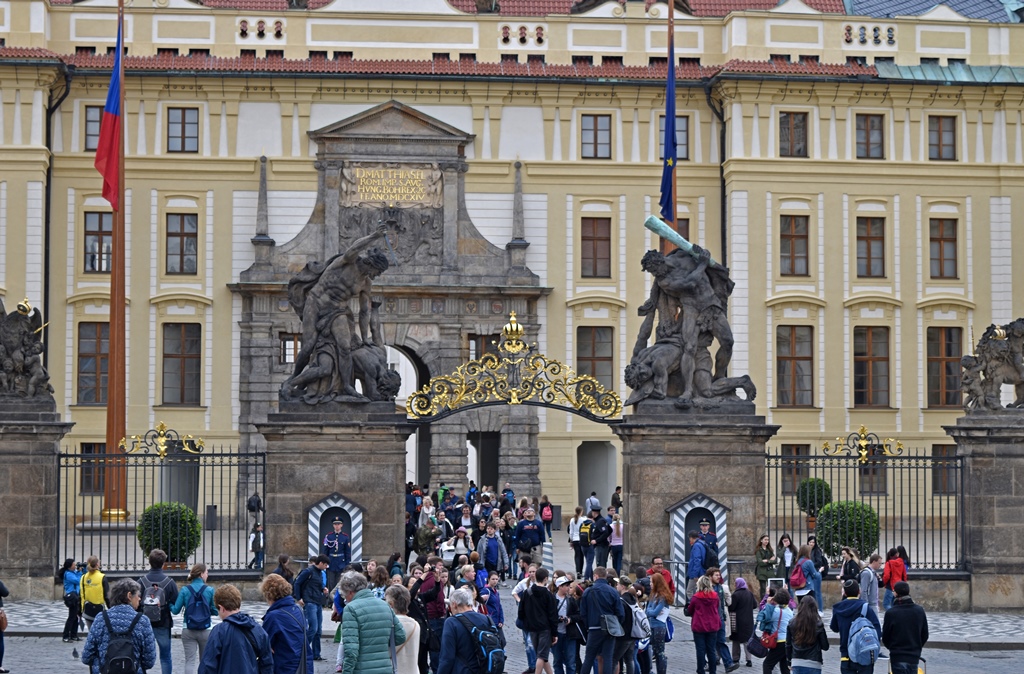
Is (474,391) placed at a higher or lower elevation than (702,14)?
lower

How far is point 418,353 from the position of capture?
43.9m

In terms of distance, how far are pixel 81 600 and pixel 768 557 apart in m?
8.90

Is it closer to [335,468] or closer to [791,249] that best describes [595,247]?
[791,249]

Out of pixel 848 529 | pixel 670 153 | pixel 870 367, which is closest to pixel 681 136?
pixel 870 367

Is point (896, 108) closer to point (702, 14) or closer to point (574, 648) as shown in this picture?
point (702, 14)

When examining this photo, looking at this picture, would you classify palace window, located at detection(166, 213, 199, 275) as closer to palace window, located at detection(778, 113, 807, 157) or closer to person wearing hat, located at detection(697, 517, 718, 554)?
palace window, located at detection(778, 113, 807, 157)

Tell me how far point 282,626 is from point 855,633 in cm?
530

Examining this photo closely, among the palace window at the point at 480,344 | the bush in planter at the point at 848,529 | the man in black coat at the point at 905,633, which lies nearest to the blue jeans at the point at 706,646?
the man in black coat at the point at 905,633

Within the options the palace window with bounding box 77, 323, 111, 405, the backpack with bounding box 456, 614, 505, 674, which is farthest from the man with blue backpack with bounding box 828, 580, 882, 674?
the palace window with bounding box 77, 323, 111, 405

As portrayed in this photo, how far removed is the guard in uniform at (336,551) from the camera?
23.4 meters

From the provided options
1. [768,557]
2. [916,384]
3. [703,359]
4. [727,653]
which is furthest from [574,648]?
[916,384]

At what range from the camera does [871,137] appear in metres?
Answer: 45.5

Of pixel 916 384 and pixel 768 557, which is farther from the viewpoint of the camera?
pixel 916 384

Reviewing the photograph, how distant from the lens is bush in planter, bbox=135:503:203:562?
25891mm
